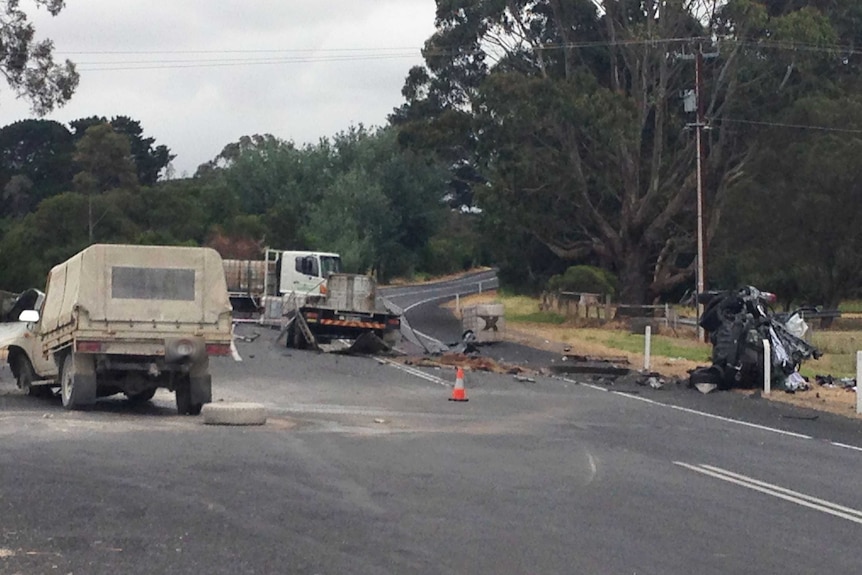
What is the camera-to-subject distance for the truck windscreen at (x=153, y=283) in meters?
17.8

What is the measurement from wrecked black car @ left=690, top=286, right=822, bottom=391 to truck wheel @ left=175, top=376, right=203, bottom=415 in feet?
35.4

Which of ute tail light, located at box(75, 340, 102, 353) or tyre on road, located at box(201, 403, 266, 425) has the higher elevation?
ute tail light, located at box(75, 340, 102, 353)

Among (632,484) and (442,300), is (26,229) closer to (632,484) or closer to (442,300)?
(442,300)

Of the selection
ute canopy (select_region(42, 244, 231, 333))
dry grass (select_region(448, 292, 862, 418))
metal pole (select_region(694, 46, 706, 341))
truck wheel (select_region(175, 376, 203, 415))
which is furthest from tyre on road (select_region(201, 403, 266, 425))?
metal pole (select_region(694, 46, 706, 341))

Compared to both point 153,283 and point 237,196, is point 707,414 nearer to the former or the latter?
point 153,283

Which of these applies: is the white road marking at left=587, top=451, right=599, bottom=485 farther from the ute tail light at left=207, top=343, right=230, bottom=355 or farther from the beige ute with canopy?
the beige ute with canopy

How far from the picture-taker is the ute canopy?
17.5 m

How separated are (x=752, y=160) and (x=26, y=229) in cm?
3239

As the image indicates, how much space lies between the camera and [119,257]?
1797 cm

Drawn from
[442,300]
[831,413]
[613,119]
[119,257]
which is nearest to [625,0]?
[613,119]

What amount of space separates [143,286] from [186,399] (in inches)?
65.1

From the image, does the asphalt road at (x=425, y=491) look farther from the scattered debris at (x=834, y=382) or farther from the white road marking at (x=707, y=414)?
the scattered debris at (x=834, y=382)

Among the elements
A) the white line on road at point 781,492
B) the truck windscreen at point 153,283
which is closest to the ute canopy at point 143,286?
the truck windscreen at point 153,283

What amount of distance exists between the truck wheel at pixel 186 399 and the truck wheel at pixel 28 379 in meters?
2.49
